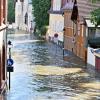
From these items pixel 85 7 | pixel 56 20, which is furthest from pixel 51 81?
pixel 56 20

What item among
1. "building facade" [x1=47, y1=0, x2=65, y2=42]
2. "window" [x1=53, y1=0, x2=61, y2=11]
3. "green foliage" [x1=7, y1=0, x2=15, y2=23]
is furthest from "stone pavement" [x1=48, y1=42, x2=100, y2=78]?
"green foliage" [x1=7, y1=0, x2=15, y2=23]

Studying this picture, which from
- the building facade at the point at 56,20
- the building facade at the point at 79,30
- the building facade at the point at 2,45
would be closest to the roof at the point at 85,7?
the building facade at the point at 79,30

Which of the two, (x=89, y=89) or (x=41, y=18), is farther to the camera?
(x=41, y=18)

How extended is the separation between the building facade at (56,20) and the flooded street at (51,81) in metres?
17.2

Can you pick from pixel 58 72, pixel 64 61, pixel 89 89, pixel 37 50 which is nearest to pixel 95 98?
pixel 89 89

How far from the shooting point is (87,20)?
40.8 meters

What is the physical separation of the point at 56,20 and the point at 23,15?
44.2 metres

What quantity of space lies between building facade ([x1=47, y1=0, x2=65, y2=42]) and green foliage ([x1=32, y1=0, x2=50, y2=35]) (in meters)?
2.89

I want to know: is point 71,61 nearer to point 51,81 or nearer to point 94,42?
point 94,42

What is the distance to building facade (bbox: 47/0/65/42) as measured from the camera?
60.0 m

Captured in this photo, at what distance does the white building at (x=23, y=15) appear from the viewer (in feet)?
321

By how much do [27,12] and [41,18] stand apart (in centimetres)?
2774

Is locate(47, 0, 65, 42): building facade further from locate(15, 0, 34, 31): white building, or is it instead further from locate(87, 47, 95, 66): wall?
locate(15, 0, 34, 31): white building

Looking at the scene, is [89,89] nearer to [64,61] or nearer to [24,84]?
[24,84]
